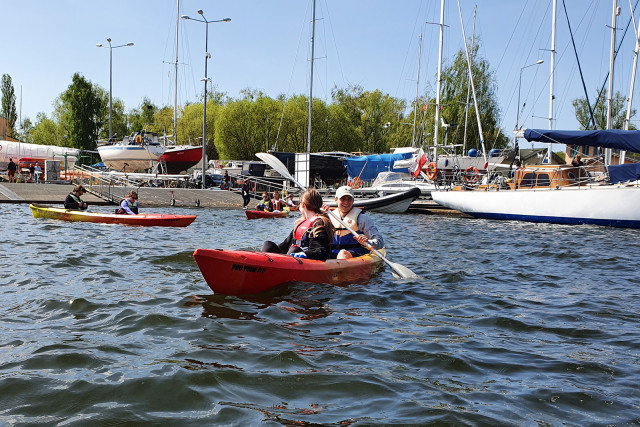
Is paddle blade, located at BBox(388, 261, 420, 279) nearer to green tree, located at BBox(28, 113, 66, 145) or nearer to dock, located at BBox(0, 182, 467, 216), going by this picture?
dock, located at BBox(0, 182, 467, 216)

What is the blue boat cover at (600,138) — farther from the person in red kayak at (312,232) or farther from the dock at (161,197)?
the person in red kayak at (312,232)

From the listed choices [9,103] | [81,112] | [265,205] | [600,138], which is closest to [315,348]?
[600,138]

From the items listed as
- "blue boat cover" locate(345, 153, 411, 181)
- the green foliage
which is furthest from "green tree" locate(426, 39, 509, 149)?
"blue boat cover" locate(345, 153, 411, 181)

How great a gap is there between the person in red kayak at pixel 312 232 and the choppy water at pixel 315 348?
22.4 inches

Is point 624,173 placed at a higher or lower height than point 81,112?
lower

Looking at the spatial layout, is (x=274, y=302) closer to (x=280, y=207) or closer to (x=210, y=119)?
(x=280, y=207)

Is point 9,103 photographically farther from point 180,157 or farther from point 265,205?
point 265,205

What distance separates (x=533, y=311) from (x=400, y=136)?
154ft

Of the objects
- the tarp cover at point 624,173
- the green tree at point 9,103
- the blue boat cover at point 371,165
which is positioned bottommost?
the tarp cover at point 624,173

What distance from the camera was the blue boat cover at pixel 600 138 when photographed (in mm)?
20266

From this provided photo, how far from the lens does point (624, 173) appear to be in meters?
21.2

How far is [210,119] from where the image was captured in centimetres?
5919

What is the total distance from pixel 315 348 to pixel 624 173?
20055 millimetres

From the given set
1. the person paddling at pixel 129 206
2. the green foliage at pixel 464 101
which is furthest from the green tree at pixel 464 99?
the person paddling at pixel 129 206
